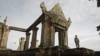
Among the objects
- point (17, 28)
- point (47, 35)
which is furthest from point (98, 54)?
point (17, 28)

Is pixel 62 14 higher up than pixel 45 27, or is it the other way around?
pixel 62 14

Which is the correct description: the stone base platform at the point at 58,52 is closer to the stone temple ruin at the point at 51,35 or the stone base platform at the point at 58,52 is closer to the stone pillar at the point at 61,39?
the stone temple ruin at the point at 51,35

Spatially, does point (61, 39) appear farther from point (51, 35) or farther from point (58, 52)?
point (58, 52)

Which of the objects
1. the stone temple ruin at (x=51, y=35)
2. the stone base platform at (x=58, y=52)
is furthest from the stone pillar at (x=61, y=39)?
the stone base platform at (x=58, y=52)

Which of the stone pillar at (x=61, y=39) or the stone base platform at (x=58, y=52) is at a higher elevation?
the stone pillar at (x=61, y=39)

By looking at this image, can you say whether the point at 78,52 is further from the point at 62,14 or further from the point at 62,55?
the point at 62,14

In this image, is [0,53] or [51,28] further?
[51,28]

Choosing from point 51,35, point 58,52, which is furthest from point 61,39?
point 58,52

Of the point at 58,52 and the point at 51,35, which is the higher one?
the point at 51,35

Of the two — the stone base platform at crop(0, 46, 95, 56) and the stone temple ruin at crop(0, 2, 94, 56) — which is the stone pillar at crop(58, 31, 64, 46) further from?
the stone base platform at crop(0, 46, 95, 56)

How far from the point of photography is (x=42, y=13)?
13.4 m

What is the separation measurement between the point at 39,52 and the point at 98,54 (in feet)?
15.0

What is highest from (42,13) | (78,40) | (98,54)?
(42,13)

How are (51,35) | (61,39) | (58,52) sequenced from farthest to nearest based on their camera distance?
(61,39) < (51,35) < (58,52)
